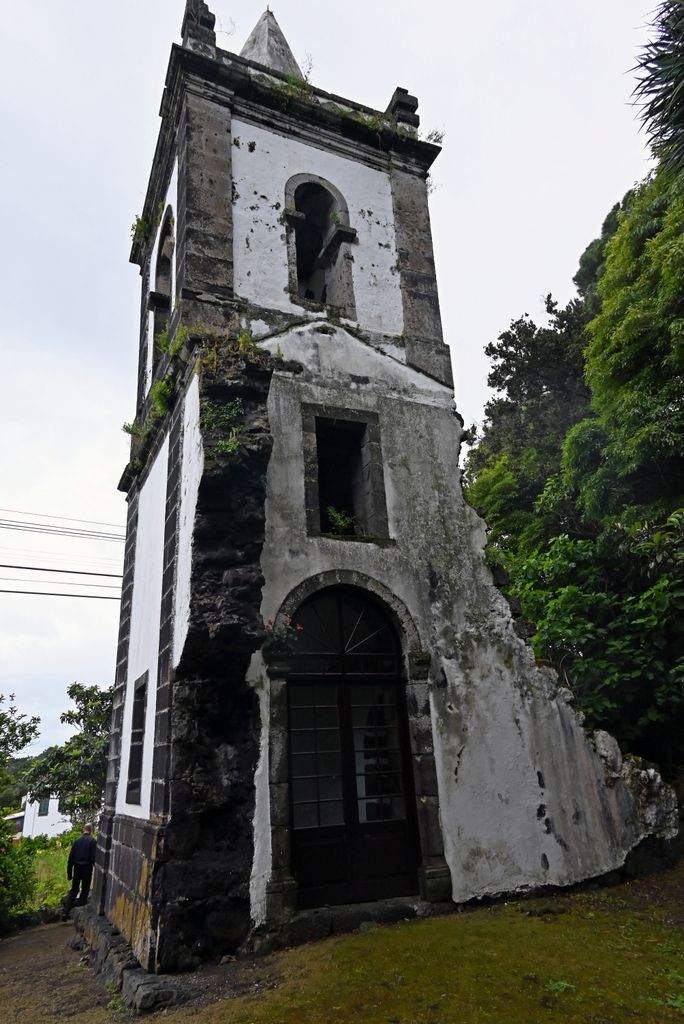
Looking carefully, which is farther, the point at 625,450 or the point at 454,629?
the point at 625,450

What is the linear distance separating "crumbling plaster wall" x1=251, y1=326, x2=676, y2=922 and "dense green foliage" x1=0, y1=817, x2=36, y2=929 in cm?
562

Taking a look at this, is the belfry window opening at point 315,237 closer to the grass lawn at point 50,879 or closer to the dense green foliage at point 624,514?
the dense green foliage at point 624,514

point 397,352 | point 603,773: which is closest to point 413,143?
point 397,352

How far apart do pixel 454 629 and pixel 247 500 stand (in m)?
2.84

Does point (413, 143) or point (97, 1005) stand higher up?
point (413, 143)

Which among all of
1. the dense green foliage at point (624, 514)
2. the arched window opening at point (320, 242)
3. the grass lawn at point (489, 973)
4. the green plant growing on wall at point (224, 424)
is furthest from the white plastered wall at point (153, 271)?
the grass lawn at point (489, 973)

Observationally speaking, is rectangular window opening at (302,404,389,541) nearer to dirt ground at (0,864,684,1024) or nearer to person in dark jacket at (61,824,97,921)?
dirt ground at (0,864,684,1024)

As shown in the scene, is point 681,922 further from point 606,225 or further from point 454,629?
point 606,225

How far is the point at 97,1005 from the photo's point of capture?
5527 mm

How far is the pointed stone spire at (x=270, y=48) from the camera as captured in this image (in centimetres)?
1208

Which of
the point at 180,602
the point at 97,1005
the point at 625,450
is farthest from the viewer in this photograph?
the point at 625,450

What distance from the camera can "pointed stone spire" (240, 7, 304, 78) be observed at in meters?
12.1

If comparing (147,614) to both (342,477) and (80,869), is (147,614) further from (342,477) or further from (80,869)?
(80,869)

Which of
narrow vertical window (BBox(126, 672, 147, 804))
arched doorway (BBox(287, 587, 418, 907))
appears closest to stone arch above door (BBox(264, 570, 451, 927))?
arched doorway (BBox(287, 587, 418, 907))
